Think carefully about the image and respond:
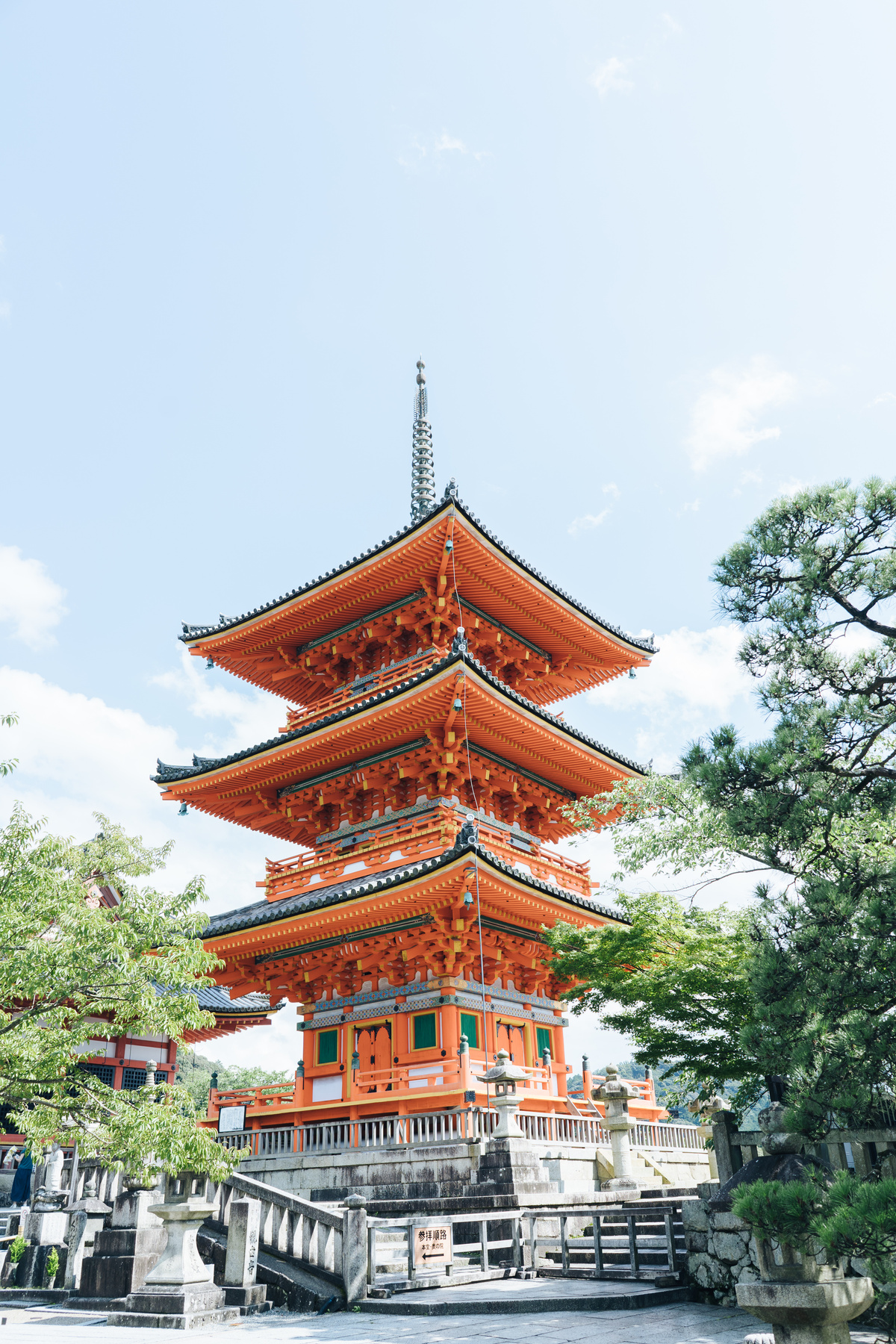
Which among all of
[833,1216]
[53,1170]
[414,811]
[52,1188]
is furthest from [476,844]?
[833,1216]

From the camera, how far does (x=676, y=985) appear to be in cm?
1349

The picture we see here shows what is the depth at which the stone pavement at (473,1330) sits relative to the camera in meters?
8.01

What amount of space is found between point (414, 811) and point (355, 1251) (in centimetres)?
1094

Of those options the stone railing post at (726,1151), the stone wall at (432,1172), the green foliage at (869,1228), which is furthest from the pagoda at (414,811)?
the green foliage at (869,1228)

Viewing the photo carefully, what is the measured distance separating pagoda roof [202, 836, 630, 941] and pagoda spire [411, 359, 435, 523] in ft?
50.5

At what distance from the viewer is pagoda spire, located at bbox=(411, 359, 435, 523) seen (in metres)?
32.5

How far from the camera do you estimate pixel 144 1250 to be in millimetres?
11586

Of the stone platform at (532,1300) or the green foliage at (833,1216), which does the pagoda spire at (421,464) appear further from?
the green foliage at (833,1216)

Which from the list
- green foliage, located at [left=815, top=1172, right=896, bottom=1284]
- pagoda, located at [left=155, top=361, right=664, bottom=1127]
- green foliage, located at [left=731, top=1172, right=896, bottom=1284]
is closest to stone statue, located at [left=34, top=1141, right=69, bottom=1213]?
pagoda, located at [left=155, top=361, right=664, bottom=1127]

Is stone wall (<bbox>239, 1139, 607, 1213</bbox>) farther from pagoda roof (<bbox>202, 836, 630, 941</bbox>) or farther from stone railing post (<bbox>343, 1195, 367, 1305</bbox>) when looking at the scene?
pagoda roof (<bbox>202, 836, 630, 941</bbox>)

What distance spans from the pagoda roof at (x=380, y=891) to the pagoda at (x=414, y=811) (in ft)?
0.21

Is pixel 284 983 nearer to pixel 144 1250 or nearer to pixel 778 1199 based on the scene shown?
pixel 144 1250

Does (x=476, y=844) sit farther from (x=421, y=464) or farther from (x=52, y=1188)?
(x=421, y=464)

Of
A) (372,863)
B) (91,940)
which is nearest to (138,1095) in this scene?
(91,940)
